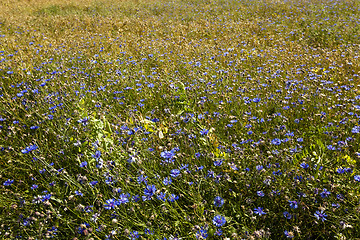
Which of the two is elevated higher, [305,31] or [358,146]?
[305,31]

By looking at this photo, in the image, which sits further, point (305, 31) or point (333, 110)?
point (305, 31)

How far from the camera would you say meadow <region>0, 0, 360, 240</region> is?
1.91 m

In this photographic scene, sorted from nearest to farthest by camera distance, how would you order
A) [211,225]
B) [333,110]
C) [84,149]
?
1. [211,225]
2. [84,149]
3. [333,110]

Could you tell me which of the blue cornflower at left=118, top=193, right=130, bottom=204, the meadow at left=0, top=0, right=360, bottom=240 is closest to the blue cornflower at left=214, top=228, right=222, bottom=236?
the meadow at left=0, top=0, right=360, bottom=240

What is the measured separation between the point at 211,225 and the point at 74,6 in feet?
46.6

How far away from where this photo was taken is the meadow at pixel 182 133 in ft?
6.27

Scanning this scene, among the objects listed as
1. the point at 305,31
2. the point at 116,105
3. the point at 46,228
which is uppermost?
the point at 305,31

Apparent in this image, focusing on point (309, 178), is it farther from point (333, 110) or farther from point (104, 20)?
point (104, 20)

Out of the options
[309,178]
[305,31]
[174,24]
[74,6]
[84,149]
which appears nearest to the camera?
[309,178]

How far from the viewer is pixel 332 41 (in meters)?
6.82

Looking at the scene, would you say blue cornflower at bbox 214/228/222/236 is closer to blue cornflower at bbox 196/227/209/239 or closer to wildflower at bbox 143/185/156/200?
blue cornflower at bbox 196/227/209/239

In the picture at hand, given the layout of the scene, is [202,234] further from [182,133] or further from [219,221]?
[182,133]

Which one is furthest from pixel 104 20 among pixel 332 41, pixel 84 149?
pixel 84 149

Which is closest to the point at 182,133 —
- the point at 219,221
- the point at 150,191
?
the point at 150,191
